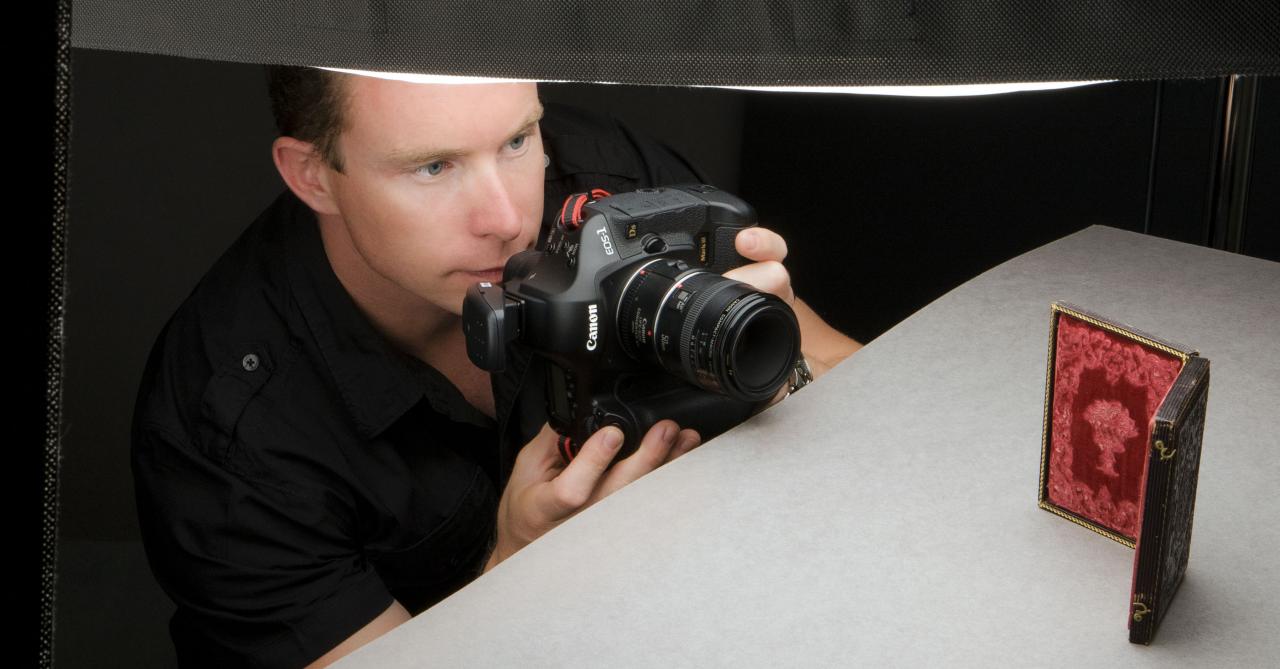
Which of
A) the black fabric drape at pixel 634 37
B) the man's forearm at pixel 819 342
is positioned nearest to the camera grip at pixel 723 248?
the man's forearm at pixel 819 342

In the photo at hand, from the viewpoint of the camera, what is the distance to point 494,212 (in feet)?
3.25

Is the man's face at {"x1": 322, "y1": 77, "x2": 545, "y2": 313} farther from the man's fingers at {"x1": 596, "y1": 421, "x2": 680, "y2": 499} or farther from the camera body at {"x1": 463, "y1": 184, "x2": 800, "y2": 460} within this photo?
the man's fingers at {"x1": 596, "y1": 421, "x2": 680, "y2": 499}

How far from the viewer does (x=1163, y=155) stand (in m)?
1.34

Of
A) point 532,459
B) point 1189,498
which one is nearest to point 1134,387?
point 1189,498

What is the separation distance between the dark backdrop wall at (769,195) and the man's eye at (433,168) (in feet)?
2.10

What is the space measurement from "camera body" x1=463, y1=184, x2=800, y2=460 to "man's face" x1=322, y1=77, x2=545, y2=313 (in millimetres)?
189

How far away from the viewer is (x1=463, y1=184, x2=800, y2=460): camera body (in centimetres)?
71

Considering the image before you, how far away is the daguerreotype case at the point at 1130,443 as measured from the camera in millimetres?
491

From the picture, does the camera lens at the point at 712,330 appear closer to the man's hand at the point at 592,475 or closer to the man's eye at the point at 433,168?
the man's hand at the point at 592,475

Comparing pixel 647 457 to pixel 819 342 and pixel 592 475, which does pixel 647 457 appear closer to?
pixel 592 475

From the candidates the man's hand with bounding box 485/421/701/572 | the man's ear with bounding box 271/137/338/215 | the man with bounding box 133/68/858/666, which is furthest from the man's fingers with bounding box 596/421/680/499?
the man's ear with bounding box 271/137/338/215

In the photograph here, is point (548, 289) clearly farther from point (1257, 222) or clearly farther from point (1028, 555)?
point (1257, 222)

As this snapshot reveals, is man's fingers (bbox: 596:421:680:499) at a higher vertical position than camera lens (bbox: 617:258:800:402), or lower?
lower

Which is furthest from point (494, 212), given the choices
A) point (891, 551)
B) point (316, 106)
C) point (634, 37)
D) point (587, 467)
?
point (634, 37)
